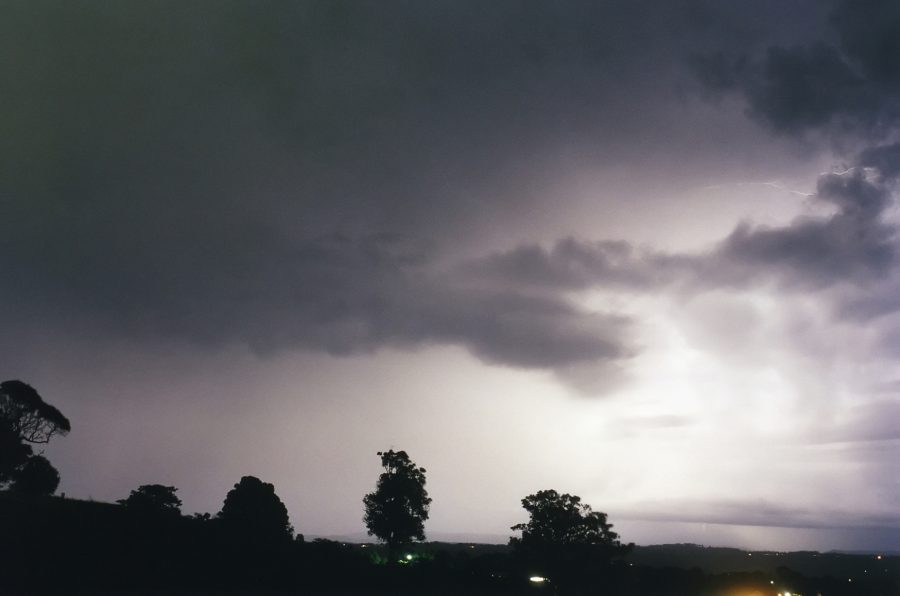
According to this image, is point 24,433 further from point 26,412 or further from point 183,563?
point 183,563

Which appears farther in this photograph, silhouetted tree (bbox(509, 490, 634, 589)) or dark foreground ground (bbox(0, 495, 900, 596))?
silhouetted tree (bbox(509, 490, 634, 589))

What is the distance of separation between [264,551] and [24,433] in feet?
124

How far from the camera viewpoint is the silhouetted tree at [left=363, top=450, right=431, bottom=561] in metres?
91.0

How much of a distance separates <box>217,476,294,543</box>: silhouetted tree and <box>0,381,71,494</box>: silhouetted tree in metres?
22.2

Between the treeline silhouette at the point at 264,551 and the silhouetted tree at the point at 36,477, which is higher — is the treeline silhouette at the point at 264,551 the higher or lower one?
the lower one

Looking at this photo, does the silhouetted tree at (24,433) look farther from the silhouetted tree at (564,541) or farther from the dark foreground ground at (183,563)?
the silhouetted tree at (564,541)

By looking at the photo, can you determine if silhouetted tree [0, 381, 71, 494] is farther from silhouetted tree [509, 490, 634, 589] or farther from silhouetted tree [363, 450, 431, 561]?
silhouetted tree [509, 490, 634, 589]

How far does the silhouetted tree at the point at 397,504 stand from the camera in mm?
→ 91000

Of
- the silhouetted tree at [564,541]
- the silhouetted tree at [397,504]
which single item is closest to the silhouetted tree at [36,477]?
the silhouetted tree at [397,504]

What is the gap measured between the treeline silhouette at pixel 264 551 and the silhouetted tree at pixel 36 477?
0.14 meters

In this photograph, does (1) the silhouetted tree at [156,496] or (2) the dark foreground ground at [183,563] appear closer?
(2) the dark foreground ground at [183,563]

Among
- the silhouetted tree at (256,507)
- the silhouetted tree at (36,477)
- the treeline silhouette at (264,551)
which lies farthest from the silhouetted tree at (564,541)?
the silhouetted tree at (36,477)

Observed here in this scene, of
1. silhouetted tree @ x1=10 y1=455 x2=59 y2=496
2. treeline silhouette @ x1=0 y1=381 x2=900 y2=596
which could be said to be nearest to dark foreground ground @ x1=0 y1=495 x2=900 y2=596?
treeline silhouette @ x1=0 y1=381 x2=900 y2=596

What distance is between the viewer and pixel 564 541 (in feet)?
307
